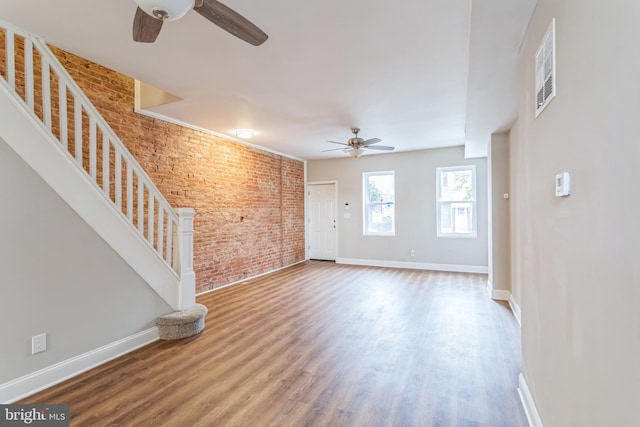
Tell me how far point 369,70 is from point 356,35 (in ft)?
1.94

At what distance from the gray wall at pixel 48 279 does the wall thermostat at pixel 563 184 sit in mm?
3296

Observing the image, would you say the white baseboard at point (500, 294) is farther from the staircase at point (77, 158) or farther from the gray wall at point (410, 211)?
the staircase at point (77, 158)

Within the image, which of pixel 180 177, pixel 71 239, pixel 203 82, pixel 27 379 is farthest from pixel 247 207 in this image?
pixel 27 379

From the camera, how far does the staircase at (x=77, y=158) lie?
2182mm

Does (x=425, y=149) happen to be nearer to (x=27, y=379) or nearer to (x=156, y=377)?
(x=156, y=377)

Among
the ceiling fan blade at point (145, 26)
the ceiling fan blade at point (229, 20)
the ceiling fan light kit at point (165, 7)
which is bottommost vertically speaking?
the ceiling fan light kit at point (165, 7)

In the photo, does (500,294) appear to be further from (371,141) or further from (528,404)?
(371,141)

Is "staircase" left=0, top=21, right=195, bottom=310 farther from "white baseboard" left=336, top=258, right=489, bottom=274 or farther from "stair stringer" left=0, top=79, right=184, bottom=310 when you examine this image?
"white baseboard" left=336, top=258, right=489, bottom=274

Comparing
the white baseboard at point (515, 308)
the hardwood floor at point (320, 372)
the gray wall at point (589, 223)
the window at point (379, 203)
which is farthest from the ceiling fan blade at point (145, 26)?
the window at point (379, 203)

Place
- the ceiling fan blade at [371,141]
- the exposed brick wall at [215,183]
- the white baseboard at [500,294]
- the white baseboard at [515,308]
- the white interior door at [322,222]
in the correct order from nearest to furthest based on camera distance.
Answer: the white baseboard at [515,308] → the exposed brick wall at [215,183] → the white baseboard at [500,294] → the ceiling fan blade at [371,141] → the white interior door at [322,222]

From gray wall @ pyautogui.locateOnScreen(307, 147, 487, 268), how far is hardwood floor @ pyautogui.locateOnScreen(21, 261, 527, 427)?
7.32ft

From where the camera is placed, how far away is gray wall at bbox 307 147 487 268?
610cm

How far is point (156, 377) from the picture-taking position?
2.38m

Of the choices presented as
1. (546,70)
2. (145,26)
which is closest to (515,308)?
(546,70)
